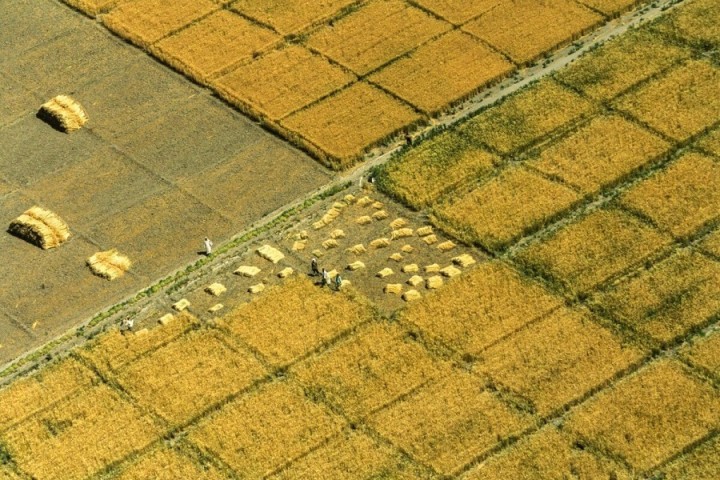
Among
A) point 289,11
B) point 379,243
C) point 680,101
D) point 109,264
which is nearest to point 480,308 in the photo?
point 379,243

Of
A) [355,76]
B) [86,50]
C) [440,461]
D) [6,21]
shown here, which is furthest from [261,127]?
[440,461]

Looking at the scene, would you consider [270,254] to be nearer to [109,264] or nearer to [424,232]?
[424,232]

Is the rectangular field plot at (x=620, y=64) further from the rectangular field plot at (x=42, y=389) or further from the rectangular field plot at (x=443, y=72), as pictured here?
the rectangular field plot at (x=42, y=389)

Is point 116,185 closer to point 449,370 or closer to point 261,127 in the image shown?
point 261,127

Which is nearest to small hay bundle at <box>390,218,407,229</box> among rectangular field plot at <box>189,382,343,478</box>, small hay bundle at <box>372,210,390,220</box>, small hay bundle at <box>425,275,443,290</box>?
small hay bundle at <box>372,210,390,220</box>

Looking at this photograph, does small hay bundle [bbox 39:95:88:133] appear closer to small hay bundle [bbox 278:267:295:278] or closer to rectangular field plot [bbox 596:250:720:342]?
small hay bundle [bbox 278:267:295:278]

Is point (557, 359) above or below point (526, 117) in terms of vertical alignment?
below
